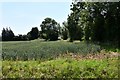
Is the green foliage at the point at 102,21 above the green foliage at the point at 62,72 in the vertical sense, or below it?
above

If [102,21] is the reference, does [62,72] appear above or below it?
below

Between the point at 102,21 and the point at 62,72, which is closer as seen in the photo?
the point at 62,72

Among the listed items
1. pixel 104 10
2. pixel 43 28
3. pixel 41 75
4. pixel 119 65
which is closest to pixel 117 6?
pixel 104 10

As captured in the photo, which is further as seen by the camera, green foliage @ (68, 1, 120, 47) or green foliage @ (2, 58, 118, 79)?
green foliage @ (68, 1, 120, 47)

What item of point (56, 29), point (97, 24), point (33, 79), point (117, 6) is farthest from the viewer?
point (56, 29)

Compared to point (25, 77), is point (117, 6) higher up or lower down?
higher up

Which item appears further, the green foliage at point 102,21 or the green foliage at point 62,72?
the green foliage at point 102,21

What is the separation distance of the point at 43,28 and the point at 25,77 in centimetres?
7375

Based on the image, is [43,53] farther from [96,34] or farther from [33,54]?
[96,34]

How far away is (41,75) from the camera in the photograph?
12.9m

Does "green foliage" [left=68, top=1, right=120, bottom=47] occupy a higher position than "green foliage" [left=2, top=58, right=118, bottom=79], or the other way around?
"green foliage" [left=68, top=1, right=120, bottom=47]

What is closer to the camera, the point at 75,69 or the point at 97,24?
the point at 75,69

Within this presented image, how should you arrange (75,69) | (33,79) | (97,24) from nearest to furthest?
1. (33,79)
2. (75,69)
3. (97,24)

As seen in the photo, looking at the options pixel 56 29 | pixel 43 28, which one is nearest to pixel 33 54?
pixel 43 28
